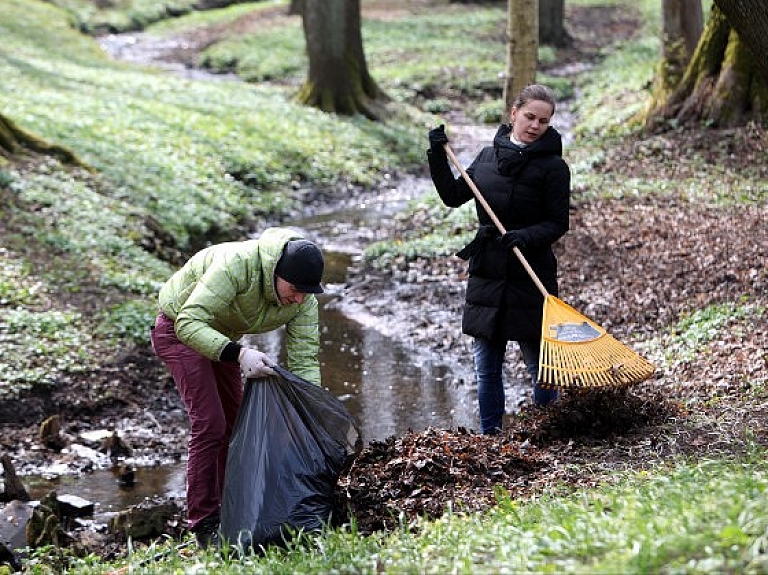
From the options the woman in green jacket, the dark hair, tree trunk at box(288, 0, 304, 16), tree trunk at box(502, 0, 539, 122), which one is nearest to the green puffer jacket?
the woman in green jacket

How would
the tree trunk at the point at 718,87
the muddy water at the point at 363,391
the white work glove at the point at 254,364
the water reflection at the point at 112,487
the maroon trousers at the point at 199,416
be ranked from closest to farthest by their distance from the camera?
1. the white work glove at the point at 254,364
2. the maroon trousers at the point at 199,416
3. the water reflection at the point at 112,487
4. the muddy water at the point at 363,391
5. the tree trunk at the point at 718,87

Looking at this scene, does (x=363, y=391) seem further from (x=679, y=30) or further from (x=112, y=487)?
(x=679, y=30)

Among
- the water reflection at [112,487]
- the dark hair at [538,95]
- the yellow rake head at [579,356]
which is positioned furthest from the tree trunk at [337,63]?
the yellow rake head at [579,356]

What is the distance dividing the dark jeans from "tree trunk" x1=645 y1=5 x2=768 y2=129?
25.7 feet

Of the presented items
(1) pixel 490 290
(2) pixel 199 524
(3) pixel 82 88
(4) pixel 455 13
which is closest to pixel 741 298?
(1) pixel 490 290

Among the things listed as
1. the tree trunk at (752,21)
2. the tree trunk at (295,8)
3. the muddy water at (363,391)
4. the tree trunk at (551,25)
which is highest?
the tree trunk at (295,8)

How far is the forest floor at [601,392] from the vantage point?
542 centimetres

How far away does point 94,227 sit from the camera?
1129 centimetres

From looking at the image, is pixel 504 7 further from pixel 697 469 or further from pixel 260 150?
pixel 697 469

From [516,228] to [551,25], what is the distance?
24185mm

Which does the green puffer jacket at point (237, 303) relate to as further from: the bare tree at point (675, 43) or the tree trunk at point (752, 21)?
the bare tree at point (675, 43)

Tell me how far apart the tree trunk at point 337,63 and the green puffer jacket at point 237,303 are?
1442 centimetres

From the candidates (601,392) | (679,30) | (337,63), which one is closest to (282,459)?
(601,392)

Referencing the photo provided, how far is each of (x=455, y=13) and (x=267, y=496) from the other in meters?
31.3
